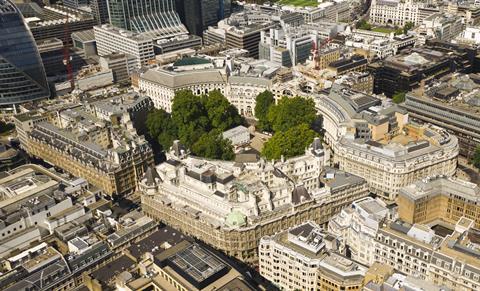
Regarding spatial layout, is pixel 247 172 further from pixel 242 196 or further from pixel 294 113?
pixel 294 113

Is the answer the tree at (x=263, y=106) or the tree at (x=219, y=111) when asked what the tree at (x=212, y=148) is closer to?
the tree at (x=219, y=111)


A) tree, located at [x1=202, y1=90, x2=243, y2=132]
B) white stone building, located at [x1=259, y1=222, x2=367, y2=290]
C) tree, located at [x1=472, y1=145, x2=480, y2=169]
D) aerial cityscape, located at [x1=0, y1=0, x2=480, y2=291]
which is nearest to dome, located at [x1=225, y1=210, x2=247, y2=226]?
aerial cityscape, located at [x1=0, y1=0, x2=480, y2=291]

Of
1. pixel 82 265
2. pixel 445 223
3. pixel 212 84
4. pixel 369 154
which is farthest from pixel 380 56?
pixel 82 265

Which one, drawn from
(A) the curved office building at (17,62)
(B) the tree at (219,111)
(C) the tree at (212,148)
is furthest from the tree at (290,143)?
(A) the curved office building at (17,62)

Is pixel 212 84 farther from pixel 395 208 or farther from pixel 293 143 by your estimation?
pixel 395 208

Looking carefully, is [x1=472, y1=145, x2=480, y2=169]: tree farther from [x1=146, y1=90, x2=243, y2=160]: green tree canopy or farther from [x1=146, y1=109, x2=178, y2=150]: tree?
[x1=146, y1=109, x2=178, y2=150]: tree

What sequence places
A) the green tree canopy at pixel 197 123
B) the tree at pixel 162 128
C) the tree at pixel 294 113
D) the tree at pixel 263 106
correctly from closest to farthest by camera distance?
the green tree canopy at pixel 197 123 < the tree at pixel 162 128 < the tree at pixel 294 113 < the tree at pixel 263 106
